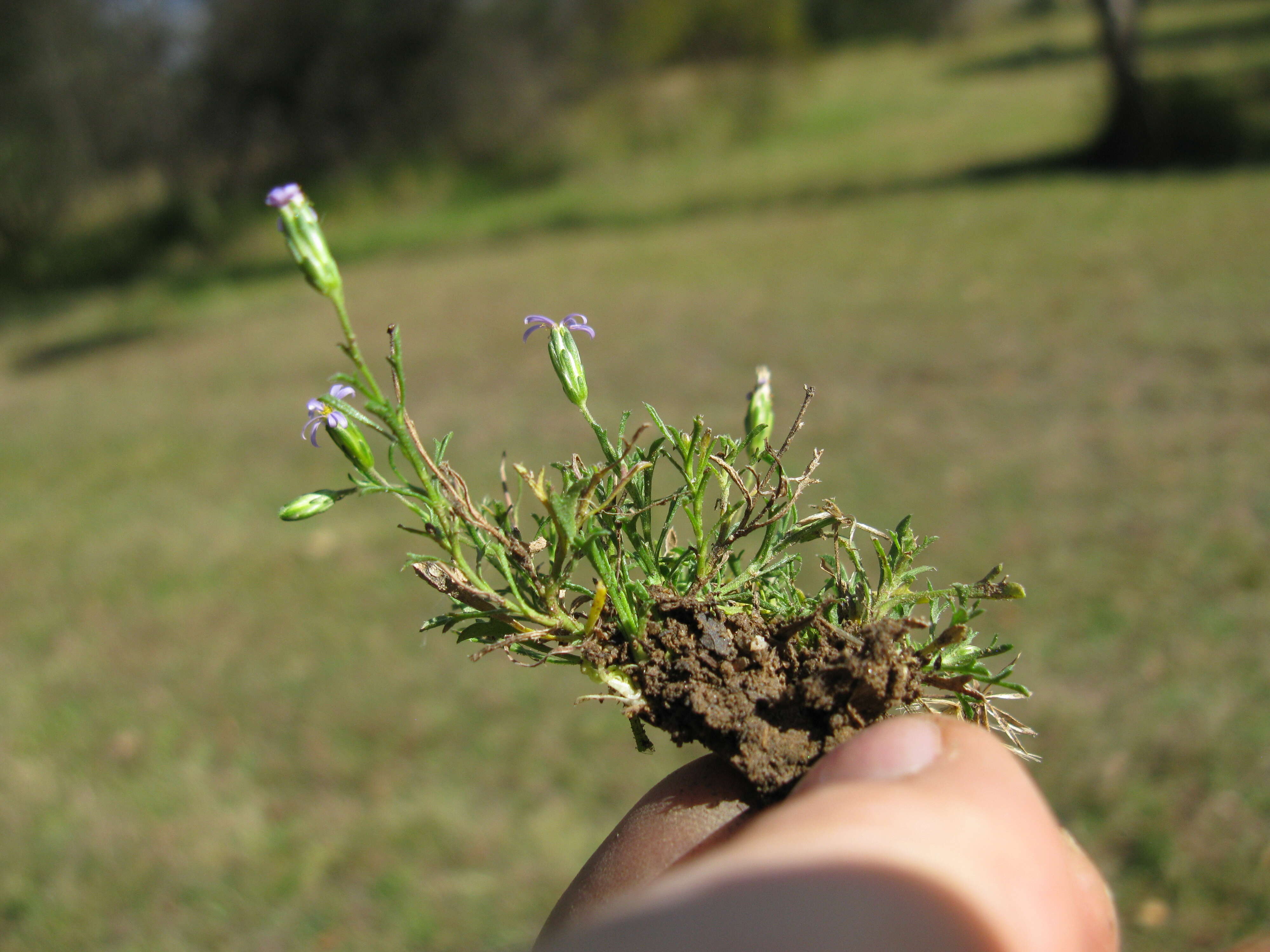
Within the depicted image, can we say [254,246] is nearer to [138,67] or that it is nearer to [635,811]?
[138,67]

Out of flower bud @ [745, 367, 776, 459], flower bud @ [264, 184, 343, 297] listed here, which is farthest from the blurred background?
flower bud @ [264, 184, 343, 297]

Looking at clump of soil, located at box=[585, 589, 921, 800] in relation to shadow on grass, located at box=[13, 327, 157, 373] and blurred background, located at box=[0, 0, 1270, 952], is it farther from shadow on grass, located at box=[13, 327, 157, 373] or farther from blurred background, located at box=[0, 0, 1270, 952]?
shadow on grass, located at box=[13, 327, 157, 373]

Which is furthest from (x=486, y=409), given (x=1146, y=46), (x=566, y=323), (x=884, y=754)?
(x=1146, y=46)

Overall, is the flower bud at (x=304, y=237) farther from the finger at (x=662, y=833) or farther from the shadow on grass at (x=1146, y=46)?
the shadow on grass at (x=1146, y=46)

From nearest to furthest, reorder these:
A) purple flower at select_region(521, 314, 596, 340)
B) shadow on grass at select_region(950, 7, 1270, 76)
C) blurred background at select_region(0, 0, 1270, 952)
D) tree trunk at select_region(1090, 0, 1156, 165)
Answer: purple flower at select_region(521, 314, 596, 340)
blurred background at select_region(0, 0, 1270, 952)
tree trunk at select_region(1090, 0, 1156, 165)
shadow on grass at select_region(950, 7, 1270, 76)

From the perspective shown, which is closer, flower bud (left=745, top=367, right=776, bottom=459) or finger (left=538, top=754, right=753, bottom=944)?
finger (left=538, top=754, right=753, bottom=944)

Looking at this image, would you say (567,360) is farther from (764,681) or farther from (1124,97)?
(1124,97)

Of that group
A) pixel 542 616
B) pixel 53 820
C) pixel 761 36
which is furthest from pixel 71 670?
pixel 761 36
